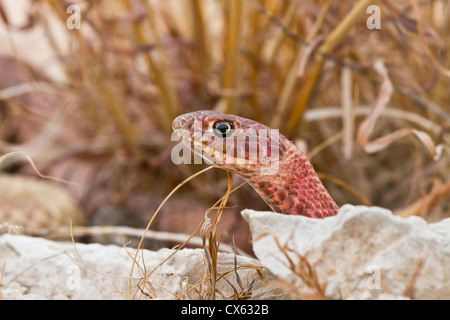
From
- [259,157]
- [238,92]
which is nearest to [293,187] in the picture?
[259,157]

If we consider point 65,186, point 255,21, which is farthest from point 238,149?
point 65,186

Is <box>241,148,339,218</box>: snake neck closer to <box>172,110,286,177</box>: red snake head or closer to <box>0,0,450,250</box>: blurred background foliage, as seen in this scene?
<box>172,110,286,177</box>: red snake head

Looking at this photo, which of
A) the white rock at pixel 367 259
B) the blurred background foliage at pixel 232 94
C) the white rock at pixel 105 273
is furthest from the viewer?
the blurred background foliage at pixel 232 94

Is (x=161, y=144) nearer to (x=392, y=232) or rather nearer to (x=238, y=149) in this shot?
(x=238, y=149)

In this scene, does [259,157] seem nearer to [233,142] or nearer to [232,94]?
[233,142]

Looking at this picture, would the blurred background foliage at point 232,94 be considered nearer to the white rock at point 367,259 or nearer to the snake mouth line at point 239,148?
the snake mouth line at point 239,148

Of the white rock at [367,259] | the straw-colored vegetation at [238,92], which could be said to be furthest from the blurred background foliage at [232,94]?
the white rock at [367,259]
